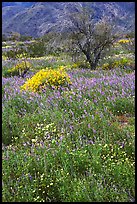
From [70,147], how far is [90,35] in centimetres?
1064

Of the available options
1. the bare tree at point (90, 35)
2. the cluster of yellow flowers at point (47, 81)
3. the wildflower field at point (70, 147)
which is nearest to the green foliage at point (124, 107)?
the wildflower field at point (70, 147)

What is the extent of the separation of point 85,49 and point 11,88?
753 cm

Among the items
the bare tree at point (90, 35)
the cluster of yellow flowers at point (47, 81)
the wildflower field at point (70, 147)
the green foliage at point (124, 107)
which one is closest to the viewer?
the wildflower field at point (70, 147)

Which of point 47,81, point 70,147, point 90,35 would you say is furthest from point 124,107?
point 90,35

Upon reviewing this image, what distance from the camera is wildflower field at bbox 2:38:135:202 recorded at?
3463 millimetres

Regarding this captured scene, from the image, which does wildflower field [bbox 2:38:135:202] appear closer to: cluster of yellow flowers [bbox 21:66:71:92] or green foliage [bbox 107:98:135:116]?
green foliage [bbox 107:98:135:116]

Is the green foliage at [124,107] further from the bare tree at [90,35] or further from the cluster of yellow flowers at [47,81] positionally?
the bare tree at [90,35]

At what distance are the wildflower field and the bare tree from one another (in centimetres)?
779

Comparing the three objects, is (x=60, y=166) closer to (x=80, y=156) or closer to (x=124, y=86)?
(x=80, y=156)

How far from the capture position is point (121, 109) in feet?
19.5

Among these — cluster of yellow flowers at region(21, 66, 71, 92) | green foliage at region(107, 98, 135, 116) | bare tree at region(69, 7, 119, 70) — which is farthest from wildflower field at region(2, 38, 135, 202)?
bare tree at region(69, 7, 119, 70)

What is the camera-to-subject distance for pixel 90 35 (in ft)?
47.2

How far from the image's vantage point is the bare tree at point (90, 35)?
14273mm

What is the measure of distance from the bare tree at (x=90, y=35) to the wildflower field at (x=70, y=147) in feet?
25.6
